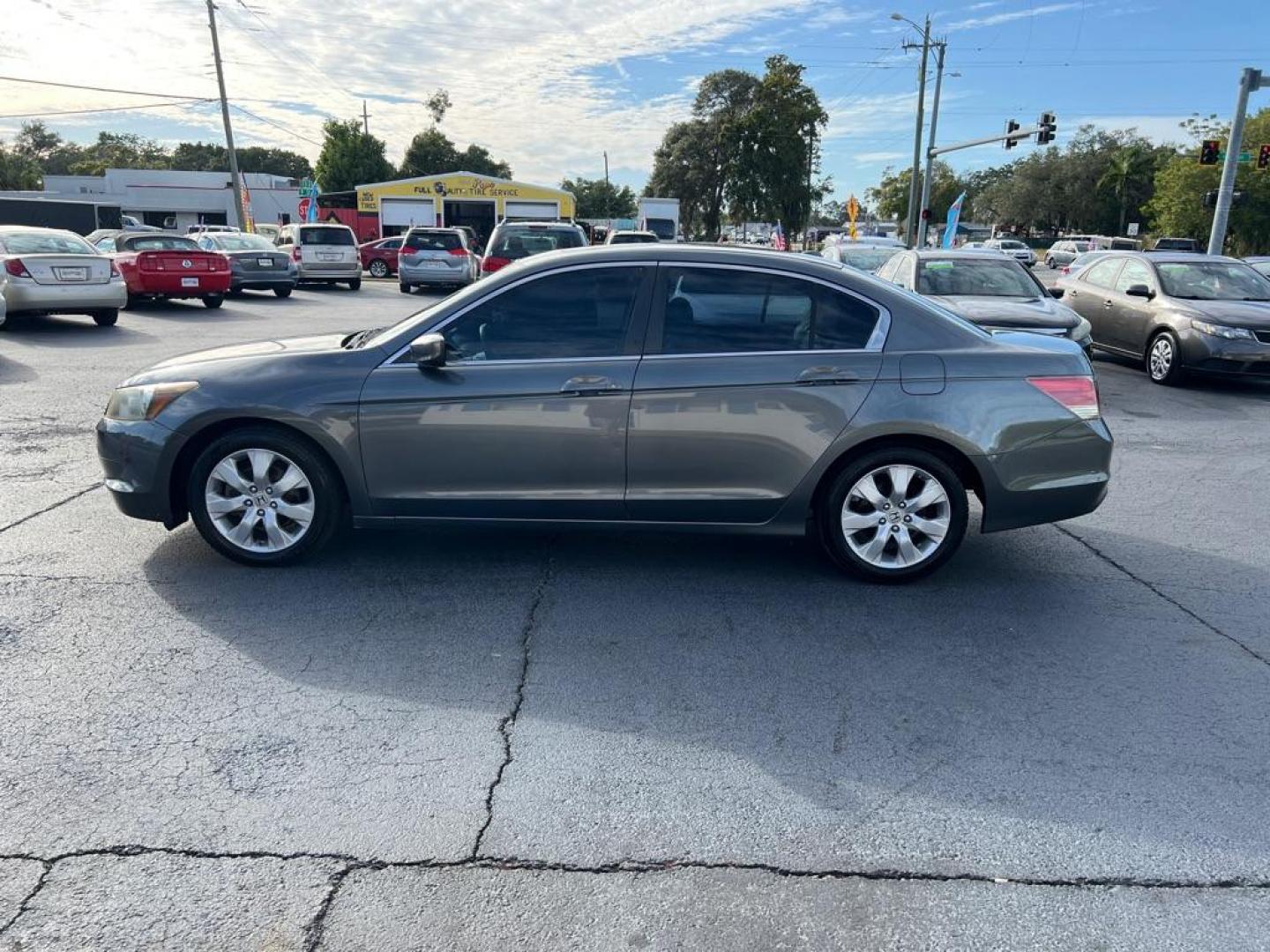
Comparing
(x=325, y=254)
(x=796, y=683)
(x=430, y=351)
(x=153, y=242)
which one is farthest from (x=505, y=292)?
(x=325, y=254)

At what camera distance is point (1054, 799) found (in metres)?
3.13

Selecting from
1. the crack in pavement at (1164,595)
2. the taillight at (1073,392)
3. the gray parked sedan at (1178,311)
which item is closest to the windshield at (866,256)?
the gray parked sedan at (1178,311)

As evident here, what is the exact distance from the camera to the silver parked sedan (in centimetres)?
1371

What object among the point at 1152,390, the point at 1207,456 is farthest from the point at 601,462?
the point at 1152,390

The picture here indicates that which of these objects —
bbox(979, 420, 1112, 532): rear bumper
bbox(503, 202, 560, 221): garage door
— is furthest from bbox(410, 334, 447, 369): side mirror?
bbox(503, 202, 560, 221): garage door

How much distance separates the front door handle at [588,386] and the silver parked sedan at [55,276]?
12322 millimetres

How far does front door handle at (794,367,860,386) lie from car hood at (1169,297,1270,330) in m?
8.92

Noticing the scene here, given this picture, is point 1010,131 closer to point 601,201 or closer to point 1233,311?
point 1233,311

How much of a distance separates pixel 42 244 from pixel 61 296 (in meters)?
0.93

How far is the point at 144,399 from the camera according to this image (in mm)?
4879

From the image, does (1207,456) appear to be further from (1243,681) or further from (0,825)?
(0,825)

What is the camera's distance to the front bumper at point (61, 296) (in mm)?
13695

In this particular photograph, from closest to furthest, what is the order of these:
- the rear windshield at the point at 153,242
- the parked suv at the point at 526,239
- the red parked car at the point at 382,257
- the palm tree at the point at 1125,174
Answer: the parked suv at the point at 526,239, the rear windshield at the point at 153,242, the red parked car at the point at 382,257, the palm tree at the point at 1125,174

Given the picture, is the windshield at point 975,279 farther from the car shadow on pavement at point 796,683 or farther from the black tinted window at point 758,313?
the black tinted window at point 758,313
